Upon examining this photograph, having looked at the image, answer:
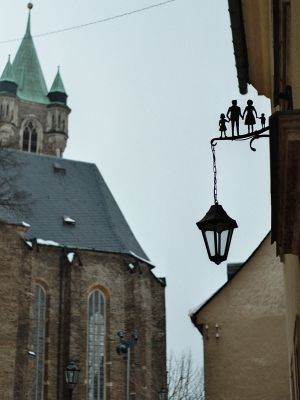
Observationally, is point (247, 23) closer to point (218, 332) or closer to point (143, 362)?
point (218, 332)

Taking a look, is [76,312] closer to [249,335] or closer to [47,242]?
[47,242]

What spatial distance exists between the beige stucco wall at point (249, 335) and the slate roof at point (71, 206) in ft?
75.2

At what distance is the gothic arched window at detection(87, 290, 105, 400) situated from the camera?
36688mm

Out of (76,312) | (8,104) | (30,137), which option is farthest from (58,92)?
(76,312)

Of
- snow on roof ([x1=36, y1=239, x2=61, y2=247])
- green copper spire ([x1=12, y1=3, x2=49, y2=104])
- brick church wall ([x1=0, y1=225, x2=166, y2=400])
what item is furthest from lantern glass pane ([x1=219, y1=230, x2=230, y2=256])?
green copper spire ([x1=12, y1=3, x2=49, y2=104])

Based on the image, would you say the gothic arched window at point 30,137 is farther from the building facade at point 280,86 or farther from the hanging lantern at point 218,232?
the hanging lantern at point 218,232

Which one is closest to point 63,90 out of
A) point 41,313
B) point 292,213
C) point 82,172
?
point 82,172

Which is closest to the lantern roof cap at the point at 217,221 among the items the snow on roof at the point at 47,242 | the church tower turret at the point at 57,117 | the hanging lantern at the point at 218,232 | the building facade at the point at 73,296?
the hanging lantern at the point at 218,232

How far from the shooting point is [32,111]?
60250 mm

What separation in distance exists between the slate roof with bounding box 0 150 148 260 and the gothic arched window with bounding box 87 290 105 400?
282 cm

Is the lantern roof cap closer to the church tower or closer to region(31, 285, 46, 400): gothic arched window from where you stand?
region(31, 285, 46, 400): gothic arched window

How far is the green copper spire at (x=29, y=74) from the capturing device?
6172 cm

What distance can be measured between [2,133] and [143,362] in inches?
1013

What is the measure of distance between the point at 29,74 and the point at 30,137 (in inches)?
302
